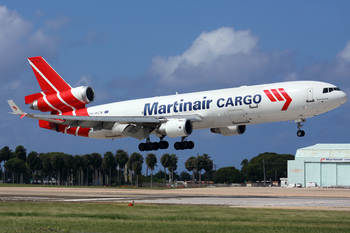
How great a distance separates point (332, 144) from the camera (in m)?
139

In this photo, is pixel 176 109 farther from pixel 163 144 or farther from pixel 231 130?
pixel 231 130

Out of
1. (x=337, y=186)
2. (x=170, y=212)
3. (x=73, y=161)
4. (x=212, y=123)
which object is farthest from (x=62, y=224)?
(x=73, y=161)

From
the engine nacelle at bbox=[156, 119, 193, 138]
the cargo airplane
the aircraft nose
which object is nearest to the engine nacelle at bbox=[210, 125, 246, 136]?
the cargo airplane

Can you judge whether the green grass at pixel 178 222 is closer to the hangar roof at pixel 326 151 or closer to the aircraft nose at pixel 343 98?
the aircraft nose at pixel 343 98

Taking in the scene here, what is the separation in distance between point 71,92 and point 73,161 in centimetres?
13927

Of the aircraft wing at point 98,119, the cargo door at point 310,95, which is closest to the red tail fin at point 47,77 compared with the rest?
the aircraft wing at point 98,119

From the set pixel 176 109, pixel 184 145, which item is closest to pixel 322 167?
pixel 184 145

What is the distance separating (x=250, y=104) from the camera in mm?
44344

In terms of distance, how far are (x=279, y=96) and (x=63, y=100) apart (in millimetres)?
28065

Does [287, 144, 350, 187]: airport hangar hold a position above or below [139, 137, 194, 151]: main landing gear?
below

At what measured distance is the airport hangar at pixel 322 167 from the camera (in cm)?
12731

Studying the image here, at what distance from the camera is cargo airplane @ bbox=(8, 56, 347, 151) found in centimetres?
4272

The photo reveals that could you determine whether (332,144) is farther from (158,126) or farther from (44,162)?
(44,162)

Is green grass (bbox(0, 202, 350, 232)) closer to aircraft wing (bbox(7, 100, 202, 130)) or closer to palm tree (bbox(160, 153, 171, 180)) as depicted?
aircraft wing (bbox(7, 100, 202, 130))
